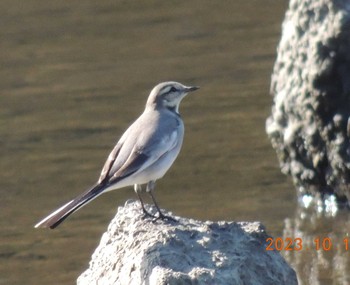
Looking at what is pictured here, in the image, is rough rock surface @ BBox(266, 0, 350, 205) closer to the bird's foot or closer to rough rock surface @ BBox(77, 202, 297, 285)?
the bird's foot

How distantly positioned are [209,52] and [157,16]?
2311mm

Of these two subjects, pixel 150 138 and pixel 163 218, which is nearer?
pixel 163 218

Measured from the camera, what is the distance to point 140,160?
336 inches

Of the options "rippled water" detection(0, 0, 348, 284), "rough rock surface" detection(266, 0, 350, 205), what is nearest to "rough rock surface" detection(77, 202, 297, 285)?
"rippled water" detection(0, 0, 348, 284)

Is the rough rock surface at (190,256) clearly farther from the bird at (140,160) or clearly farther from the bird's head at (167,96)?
the bird's head at (167,96)

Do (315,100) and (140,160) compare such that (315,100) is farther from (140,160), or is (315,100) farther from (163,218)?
(163,218)

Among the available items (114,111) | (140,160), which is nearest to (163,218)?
(140,160)

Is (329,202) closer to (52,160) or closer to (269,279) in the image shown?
(52,160)

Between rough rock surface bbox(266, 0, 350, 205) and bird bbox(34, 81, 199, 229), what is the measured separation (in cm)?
268

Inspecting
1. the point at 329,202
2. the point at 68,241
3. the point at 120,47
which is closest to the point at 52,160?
the point at 68,241

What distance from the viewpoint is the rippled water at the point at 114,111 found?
38.8 feet

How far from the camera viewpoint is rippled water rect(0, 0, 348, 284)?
38.8 feet

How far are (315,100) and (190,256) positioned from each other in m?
4.46

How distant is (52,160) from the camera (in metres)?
13.6
